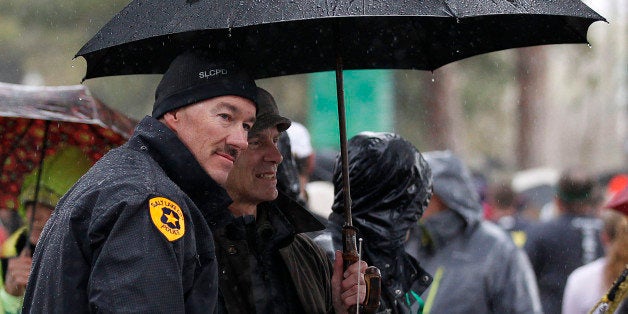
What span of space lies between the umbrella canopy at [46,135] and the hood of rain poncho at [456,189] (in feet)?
8.78

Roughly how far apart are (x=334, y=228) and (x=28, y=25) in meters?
28.5

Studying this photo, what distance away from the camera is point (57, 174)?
208 inches

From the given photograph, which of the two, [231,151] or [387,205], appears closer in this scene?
[231,151]

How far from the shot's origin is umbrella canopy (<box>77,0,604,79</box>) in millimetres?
3590

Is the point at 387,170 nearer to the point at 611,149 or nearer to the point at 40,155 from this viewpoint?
the point at 40,155

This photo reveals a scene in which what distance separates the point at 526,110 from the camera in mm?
34938

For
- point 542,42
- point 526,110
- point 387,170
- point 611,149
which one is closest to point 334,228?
point 387,170

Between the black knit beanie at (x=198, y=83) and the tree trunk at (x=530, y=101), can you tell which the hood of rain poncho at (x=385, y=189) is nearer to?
the black knit beanie at (x=198, y=83)

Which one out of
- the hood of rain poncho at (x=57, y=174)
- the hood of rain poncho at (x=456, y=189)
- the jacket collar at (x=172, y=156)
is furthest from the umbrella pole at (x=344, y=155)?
the hood of rain poncho at (x=456, y=189)

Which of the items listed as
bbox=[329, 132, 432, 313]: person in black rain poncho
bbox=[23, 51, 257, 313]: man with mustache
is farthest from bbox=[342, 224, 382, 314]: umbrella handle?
bbox=[23, 51, 257, 313]: man with mustache

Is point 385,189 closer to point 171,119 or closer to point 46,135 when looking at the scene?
point 171,119

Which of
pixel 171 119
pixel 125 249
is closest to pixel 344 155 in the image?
pixel 171 119

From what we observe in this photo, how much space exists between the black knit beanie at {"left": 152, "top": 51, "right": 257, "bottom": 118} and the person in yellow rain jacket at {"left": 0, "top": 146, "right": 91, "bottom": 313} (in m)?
1.57

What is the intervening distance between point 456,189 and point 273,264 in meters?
3.37
